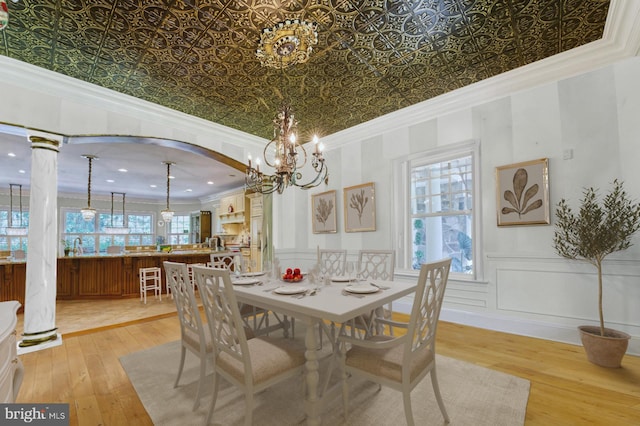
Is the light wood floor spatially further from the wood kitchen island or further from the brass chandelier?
the wood kitchen island

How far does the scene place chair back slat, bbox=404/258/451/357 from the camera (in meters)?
1.49

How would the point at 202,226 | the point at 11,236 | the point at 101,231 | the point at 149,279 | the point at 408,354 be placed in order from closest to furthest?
1. the point at 408,354
2. the point at 149,279
3. the point at 11,236
4. the point at 101,231
5. the point at 202,226

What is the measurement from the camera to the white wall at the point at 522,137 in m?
2.59

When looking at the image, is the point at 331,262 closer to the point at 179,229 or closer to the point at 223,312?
the point at 223,312

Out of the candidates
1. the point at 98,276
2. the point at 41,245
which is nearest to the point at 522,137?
the point at 41,245

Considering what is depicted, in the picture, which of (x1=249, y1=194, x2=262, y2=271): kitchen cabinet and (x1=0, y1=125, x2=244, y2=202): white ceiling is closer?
(x1=0, y1=125, x2=244, y2=202): white ceiling

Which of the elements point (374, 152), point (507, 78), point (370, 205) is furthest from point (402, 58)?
point (370, 205)

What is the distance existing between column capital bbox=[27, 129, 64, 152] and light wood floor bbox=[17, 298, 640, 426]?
2.15m

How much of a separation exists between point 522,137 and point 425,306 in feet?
8.62

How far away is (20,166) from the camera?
6.17 meters

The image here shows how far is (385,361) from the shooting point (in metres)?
1.59

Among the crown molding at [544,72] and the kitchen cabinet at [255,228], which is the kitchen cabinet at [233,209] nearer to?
the kitchen cabinet at [255,228]

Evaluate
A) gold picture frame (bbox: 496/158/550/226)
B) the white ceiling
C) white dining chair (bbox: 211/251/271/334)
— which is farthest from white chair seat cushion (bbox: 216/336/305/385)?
the white ceiling

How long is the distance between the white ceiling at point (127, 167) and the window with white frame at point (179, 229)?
1575mm
